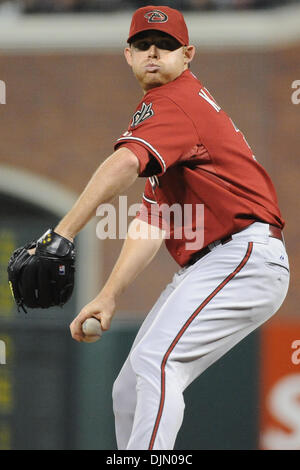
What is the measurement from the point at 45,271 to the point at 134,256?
1.66ft

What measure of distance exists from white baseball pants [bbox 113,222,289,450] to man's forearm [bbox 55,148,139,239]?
15.6 inches

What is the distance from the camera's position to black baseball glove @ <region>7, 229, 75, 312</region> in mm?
2791

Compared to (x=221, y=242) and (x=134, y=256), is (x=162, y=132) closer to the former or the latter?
(x=221, y=242)

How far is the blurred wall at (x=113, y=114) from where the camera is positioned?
878 centimetres

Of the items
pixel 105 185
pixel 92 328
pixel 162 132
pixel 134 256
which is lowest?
pixel 92 328

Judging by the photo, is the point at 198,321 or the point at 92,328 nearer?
the point at 198,321

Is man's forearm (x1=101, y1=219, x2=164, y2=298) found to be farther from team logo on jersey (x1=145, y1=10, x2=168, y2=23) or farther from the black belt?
team logo on jersey (x1=145, y1=10, x2=168, y2=23)

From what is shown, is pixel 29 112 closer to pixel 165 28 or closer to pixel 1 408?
pixel 1 408

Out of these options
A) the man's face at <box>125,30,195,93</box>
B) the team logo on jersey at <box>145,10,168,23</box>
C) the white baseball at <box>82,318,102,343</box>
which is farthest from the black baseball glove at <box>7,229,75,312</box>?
the team logo on jersey at <box>145,10,168,23</box>

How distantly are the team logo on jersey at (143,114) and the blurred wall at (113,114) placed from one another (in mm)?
5689

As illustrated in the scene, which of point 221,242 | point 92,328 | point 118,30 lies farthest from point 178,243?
point 118,30

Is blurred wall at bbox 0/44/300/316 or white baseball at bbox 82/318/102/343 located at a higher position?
blurred wall at bbox 0/44/300/316

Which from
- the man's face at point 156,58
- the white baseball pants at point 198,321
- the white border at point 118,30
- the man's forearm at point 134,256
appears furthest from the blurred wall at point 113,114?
the white baseball pants at point 198,321

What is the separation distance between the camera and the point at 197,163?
9.74 ft
